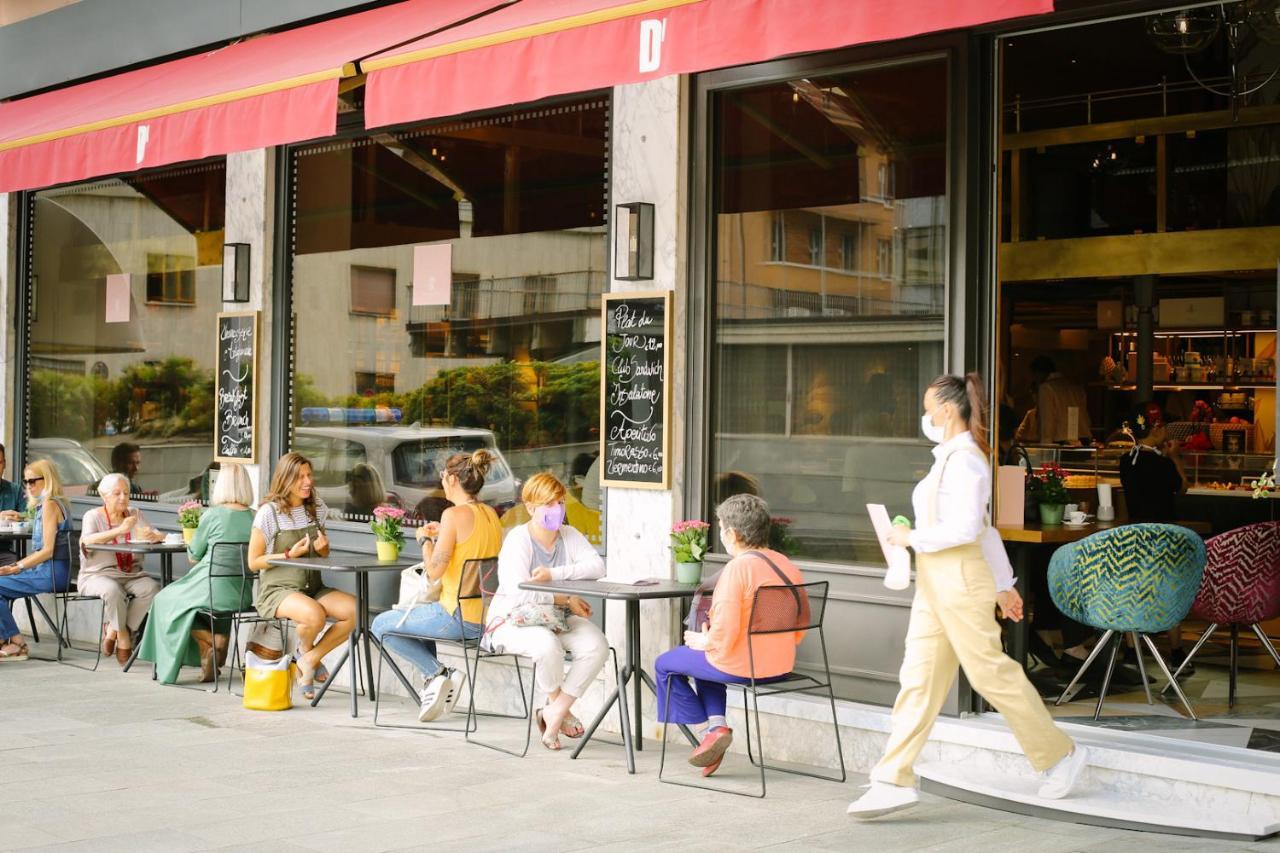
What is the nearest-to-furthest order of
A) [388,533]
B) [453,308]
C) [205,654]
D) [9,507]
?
[388,533] → [205,654] → [453,308] → [9,507]

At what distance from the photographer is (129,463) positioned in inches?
466

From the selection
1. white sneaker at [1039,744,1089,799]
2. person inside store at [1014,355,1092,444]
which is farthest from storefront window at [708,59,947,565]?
person inside store at [1014,355,1092,444]

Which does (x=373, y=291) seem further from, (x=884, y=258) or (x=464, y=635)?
(x=884, y=258)

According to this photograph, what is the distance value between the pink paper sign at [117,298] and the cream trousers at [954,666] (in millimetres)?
8143

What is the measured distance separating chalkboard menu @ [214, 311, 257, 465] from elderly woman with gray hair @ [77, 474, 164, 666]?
30.4 inches

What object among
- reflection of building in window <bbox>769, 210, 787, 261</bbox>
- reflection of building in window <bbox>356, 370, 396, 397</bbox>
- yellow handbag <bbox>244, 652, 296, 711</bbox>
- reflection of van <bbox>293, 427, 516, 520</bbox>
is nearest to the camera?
reflection of building in window <bbox>769, 210, 787, 261</bbox>

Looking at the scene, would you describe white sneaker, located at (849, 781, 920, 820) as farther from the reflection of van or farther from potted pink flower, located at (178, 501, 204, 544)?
potted pink flower, located at (178, 501, 204, 544)

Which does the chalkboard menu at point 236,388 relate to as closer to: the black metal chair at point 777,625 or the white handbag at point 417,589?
the white handbag at point 417,589

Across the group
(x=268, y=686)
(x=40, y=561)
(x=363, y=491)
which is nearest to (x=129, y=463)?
(x=40, y=561)

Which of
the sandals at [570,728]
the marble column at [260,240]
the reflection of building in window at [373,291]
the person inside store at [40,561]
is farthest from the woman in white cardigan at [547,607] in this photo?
the person inside store at [40,561]

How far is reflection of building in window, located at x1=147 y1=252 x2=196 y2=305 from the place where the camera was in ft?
37.0

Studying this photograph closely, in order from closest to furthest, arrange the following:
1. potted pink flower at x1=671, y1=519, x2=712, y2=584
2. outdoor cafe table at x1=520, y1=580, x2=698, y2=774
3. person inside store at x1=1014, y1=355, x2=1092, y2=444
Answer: outdoor cafe table at x1=520, y1=580, x2=698, y2=774
potted pink flower at x1=671, y1=519, x2=712, y2=584
person inside store at x1=1014, y1=355, x2=1092, y2=444

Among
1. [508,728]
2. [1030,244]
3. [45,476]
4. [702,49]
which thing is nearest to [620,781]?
[508,728]

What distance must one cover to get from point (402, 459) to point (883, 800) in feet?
15.4
